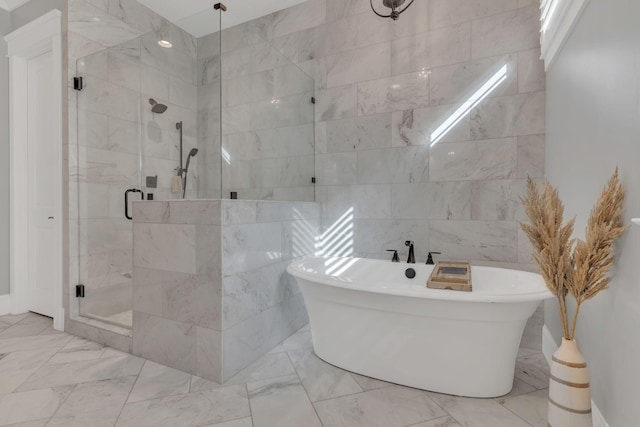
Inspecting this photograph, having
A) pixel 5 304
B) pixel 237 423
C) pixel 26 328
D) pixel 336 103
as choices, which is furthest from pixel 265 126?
pixel 5 304

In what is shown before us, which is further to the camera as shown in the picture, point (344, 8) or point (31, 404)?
point (344, 8)

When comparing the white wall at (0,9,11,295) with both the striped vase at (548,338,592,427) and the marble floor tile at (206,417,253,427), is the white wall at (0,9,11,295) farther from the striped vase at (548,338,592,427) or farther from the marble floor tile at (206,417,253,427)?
the striped vase at (548,338,592,427)

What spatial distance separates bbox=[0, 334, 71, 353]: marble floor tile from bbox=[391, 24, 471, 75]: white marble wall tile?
335 cm

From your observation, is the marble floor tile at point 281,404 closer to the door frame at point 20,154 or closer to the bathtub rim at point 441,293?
the bathtub rim at point 441,293

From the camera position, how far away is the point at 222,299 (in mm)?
1833

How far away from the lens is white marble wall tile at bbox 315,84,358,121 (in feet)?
9.35

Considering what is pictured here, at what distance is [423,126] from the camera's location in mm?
2576

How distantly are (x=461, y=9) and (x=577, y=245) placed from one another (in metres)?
2.09

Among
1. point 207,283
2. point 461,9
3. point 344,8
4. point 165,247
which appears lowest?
point 207,283

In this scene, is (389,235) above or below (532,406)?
above

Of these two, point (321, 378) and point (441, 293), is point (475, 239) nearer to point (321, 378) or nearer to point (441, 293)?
point (441, 293)

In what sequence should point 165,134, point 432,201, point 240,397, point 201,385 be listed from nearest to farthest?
1. point 240,397
2. point 201,385
3. point 432,201
4. point 165,134

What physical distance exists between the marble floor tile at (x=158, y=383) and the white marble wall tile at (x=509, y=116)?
8.34 feet

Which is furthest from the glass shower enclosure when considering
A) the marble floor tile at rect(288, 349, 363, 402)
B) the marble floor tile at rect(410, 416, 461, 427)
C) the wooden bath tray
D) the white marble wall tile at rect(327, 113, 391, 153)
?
the marble floor tile at rect(410, 416, 461, 427)
